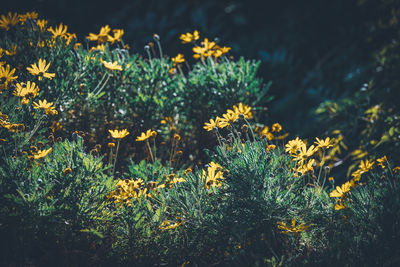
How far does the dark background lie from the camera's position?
4234mm

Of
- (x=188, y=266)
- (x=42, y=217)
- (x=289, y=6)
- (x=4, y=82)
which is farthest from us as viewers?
(x=289, y=6)

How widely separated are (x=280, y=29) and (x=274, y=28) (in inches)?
2.6

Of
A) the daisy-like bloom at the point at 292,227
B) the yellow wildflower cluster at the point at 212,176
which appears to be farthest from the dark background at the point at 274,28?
the daisy-like bloom at the point at 292,227

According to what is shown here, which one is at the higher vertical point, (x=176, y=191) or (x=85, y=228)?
(x=176, y=191)

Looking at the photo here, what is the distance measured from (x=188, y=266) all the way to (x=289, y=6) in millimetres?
3558

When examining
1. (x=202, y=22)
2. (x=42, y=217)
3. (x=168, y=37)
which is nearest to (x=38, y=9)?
(x=168, y=37)

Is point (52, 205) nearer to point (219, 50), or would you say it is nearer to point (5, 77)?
point (5, 77)

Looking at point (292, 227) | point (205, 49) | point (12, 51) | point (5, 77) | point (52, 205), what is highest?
point (205, 49)

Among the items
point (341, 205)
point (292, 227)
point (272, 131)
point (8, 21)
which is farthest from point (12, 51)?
point (341, 205)

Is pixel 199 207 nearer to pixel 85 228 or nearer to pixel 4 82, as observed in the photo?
pixel 85 228

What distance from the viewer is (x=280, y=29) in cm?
450

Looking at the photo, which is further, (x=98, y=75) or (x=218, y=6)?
(x=218, y=6)

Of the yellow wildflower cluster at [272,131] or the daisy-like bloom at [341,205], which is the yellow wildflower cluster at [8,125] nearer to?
the yellow wildflower cluster at [272,131]

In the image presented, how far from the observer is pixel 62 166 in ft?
6.17
